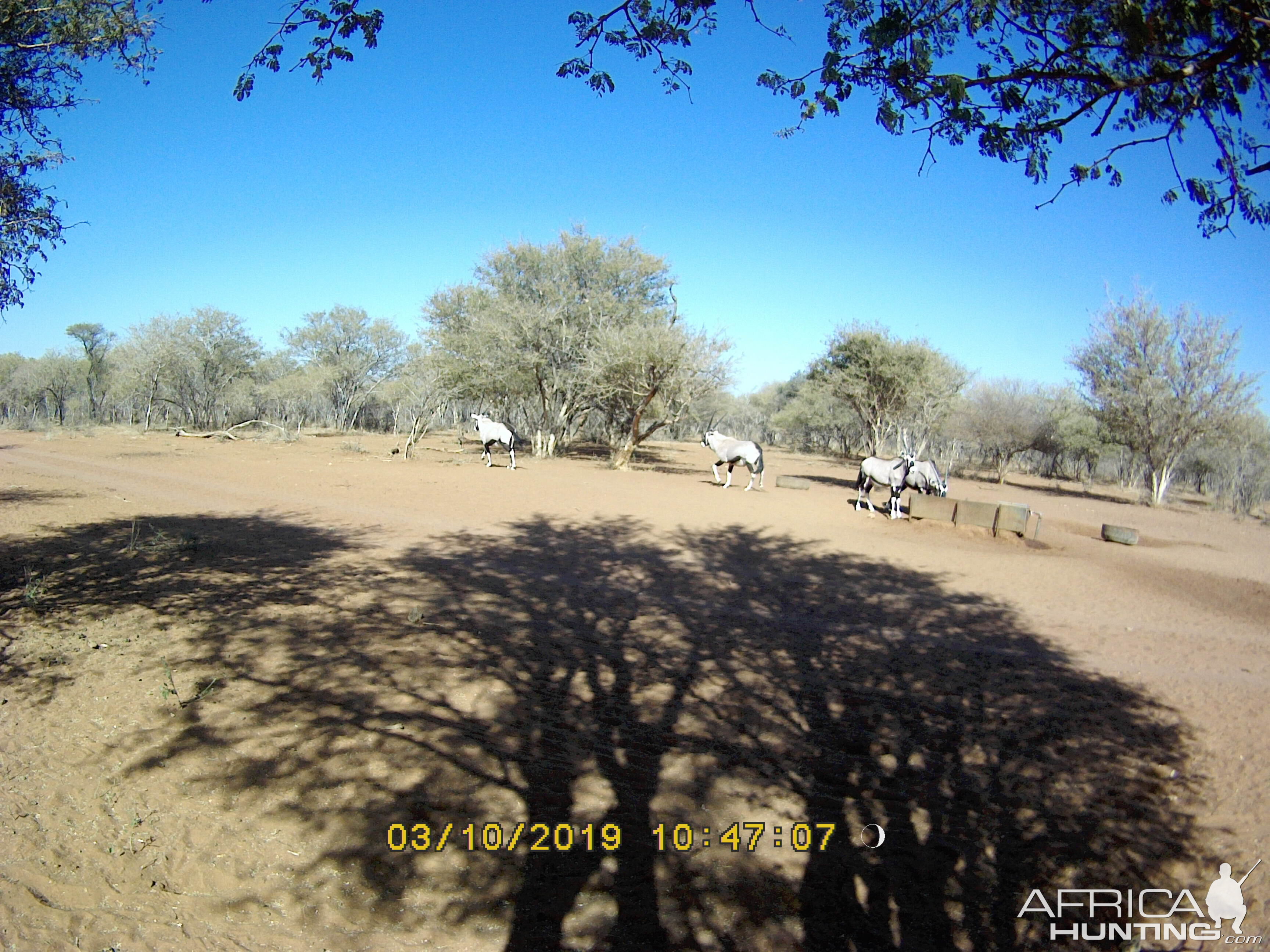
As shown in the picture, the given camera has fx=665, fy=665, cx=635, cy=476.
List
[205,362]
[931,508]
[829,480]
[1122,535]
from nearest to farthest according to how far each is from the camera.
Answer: [1122,535], [931,508], [829,480], [205,362]

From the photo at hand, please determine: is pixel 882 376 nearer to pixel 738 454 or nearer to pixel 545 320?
pixel 738 454

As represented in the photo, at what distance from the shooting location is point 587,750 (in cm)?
421

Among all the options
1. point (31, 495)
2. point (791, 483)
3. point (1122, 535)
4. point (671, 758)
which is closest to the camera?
point (671, 758)

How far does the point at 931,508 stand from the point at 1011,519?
1775 mm

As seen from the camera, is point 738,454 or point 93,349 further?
point 93,349

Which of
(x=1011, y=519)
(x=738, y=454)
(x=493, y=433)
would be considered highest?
(x=493, y=433)

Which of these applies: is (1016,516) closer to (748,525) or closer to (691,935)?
(748,525)

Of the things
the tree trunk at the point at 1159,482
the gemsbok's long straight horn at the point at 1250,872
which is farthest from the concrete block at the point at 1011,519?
the tree trunk at the point at 1159,482

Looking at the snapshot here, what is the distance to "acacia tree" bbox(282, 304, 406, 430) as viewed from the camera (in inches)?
1930

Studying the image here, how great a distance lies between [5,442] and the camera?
85.8 ft

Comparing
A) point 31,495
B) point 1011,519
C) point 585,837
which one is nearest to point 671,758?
point 585,837

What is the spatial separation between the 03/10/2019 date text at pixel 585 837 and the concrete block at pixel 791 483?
62.8ft

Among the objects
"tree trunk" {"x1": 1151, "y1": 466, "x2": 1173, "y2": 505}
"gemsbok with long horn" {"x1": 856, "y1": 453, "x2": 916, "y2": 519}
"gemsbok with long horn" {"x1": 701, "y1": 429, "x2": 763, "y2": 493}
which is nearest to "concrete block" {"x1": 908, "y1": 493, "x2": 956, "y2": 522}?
"gemsbok with long horn" {"x1": 856, "y1": 453, "x2": 916, "y2": 519}

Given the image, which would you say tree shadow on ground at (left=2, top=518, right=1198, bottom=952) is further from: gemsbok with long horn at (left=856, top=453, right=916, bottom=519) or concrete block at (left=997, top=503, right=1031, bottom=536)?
gemsbok with long horn at (left=856, top=453, right=916, bottom=519)
